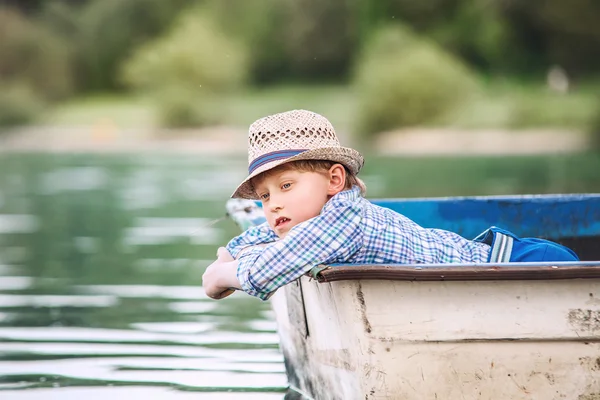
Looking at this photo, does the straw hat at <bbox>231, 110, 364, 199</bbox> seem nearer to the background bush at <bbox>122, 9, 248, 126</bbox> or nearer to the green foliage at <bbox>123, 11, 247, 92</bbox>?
the background bush at <bbox>122, 9, 248, 126</bbox>

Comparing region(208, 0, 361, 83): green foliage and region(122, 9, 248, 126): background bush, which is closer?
region(122, 9, 248, 126): background bush

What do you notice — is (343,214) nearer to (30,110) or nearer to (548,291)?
(548,291)

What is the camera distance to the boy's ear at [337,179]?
11.9ft

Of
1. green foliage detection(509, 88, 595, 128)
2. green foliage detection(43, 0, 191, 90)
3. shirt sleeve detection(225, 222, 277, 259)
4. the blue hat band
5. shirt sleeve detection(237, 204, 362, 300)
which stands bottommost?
shirt sleeve detection(237, 204, 362, 300)

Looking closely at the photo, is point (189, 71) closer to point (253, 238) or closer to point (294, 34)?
point (294, 34)

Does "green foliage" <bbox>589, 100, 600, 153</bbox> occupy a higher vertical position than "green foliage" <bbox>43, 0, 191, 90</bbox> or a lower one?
lower

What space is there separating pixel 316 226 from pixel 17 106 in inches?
1521

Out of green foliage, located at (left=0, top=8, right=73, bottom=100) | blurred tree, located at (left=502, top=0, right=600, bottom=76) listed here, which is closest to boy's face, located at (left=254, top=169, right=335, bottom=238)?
blurred tree, located at (left=502, top=0, right=600, bottom=76)

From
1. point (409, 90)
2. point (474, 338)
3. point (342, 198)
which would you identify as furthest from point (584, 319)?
point (409, 90)

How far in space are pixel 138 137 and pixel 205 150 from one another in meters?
4.40

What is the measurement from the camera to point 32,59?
1845 inches

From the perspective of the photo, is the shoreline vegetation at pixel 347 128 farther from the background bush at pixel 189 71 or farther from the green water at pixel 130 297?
the green water at pixel 130 297

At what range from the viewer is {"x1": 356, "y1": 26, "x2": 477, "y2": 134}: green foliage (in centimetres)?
3516

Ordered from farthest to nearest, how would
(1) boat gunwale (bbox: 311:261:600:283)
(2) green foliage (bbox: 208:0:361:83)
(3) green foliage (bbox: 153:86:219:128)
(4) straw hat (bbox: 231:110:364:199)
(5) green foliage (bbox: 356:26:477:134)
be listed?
(2) green foliage (bbox: 208:0:361:83), (3) green foliage (bbox: 153:86:219:128), (5) green foliage (bbox: 356:26:477:134), (4) straw hat (bbox: 231:110:364:199), (1) boat gunwale (bbox: 311:261:600:283)
